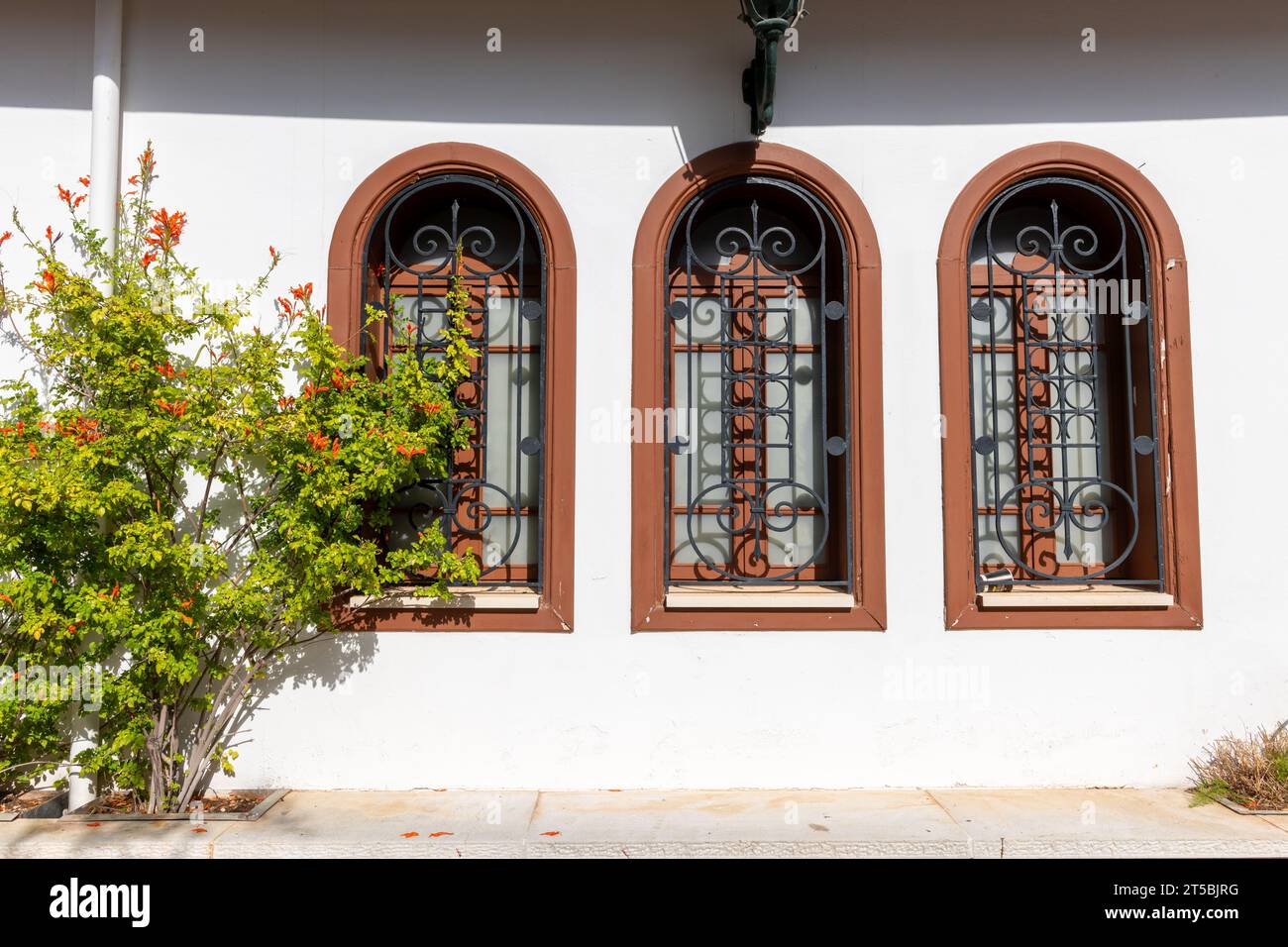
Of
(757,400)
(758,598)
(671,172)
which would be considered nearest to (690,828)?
(758,598)

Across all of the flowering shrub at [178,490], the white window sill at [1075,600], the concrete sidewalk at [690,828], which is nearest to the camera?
the concrete sidewalk at [690,828]

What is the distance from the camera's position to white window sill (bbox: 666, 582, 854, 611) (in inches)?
185

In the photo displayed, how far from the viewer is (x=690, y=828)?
4.15 m

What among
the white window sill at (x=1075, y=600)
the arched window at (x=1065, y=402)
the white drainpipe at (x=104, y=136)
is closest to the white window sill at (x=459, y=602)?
the white drainpipe at (x=104, y=136)

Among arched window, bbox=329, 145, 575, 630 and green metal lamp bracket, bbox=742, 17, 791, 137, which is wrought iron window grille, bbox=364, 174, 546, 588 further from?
green metal lamp bracket, bbox=742, 17, 791, 137

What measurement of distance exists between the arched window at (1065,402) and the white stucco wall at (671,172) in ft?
0.41

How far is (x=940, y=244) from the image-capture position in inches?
193

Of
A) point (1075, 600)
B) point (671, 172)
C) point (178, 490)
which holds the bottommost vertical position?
point (1075, 600)

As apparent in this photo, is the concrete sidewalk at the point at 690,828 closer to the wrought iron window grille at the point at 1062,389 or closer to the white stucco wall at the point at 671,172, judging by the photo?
the white stucco wall at the point at 671,172

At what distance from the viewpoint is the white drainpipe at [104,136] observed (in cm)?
462

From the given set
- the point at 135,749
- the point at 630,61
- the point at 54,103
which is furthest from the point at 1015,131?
the point at 135,749

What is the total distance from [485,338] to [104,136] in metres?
2.09

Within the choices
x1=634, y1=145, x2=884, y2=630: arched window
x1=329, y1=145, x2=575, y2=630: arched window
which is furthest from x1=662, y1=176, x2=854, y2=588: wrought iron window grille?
x1=329, y1=145, x2=575, y2=630: arched window

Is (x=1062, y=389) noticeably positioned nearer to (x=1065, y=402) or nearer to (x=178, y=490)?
(x=1065, y=402)
